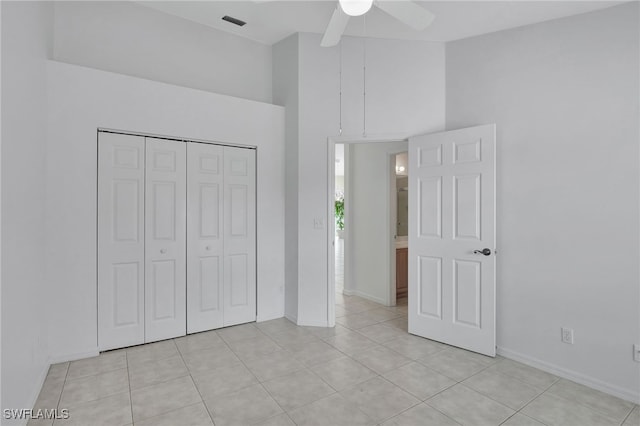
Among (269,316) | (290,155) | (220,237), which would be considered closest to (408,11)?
(290,155)

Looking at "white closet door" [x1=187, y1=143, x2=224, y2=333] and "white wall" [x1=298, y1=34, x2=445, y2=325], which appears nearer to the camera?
"white closet door" [x1=187, y1=143, x2=224, y2=333]

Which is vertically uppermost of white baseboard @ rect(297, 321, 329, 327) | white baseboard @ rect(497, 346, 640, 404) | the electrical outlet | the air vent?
the air vent

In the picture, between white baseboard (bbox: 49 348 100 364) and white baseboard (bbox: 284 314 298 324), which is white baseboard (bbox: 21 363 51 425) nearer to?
white baseboard (bbox: 49 348 100 364)

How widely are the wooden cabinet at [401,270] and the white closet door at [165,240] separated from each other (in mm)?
3011

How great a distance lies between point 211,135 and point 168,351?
7.16 ft

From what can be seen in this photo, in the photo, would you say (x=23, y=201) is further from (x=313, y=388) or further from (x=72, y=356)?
(x=313, y=388)

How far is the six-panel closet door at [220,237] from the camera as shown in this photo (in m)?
3.56

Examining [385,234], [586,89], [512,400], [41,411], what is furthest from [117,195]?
[586,89]

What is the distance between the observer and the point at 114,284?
312cm

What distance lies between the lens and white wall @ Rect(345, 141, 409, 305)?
15.2 feet

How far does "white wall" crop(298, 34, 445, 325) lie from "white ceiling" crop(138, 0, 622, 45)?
0.21 m

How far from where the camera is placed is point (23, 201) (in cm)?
210

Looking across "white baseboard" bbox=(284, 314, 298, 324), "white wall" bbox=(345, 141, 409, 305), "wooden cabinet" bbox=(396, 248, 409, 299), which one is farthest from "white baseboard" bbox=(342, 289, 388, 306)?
"white baseboard" bbox=(284, 314, 298, 324)

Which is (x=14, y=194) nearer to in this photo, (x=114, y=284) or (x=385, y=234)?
(x=114, y=284)
